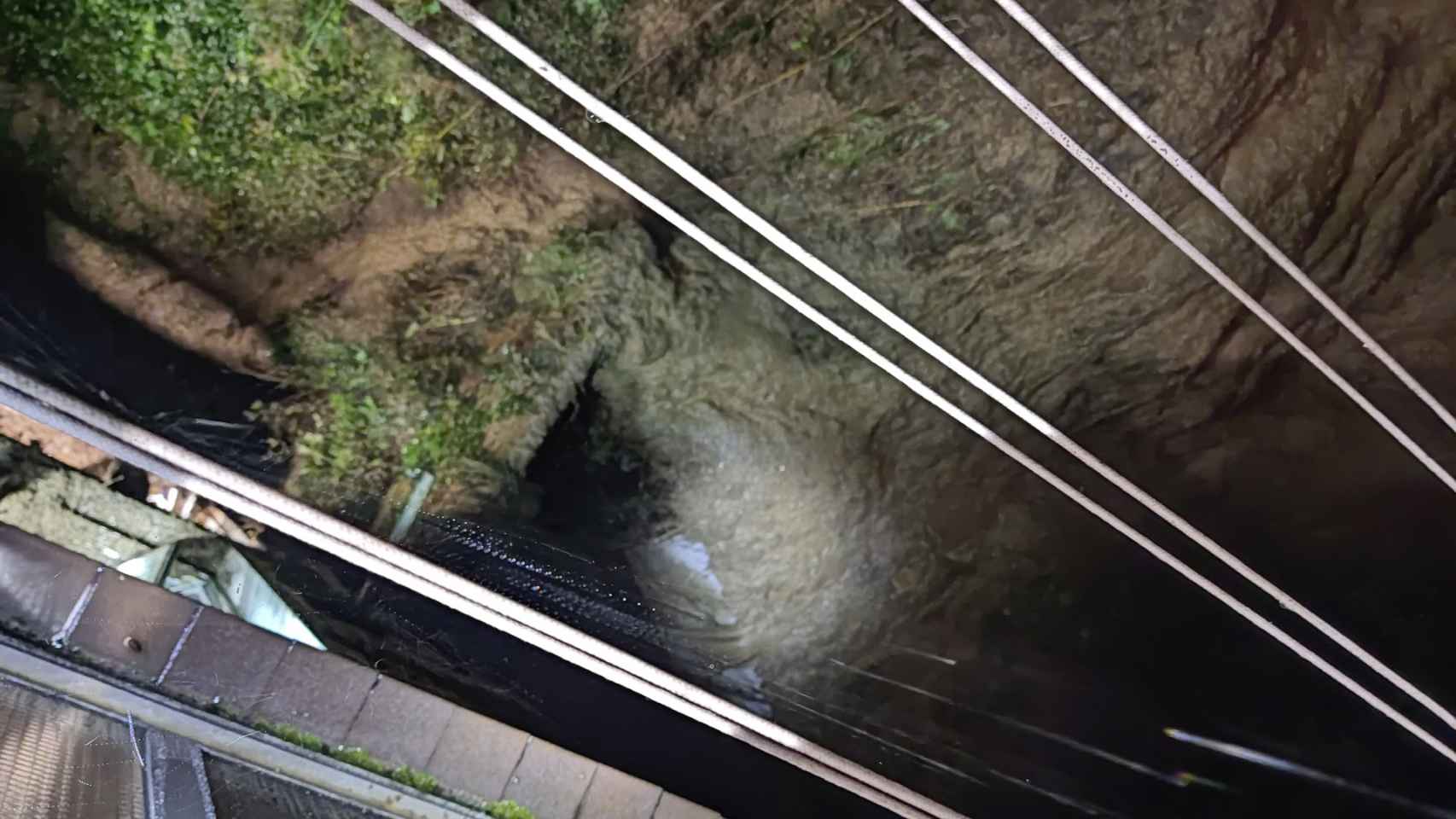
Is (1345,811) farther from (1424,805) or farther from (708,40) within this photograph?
(708,40)

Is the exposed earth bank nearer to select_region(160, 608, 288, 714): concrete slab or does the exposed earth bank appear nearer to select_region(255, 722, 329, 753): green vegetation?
select_region(160, 608, 288, 714): concrete slab

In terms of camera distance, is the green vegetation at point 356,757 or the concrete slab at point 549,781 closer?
the green vegetation at point 356,757

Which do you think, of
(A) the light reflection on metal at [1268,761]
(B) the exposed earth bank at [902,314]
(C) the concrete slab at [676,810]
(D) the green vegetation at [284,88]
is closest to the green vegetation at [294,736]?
(B) the exposed earth bank at [902,314]

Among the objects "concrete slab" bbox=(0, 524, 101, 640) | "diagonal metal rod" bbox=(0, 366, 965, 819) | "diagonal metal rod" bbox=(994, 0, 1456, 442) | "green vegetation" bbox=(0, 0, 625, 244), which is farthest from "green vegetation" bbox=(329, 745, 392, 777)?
"diagonal metal rod" bbox=(994, 0, 1456, 442)

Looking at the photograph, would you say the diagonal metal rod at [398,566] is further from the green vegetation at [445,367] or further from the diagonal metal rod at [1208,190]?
the diagonal metal rod at [1208,190]

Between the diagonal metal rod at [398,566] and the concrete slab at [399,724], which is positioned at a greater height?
the diagonal metal rod at [398,566]

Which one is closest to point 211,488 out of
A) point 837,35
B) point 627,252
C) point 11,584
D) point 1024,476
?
point 11,584
